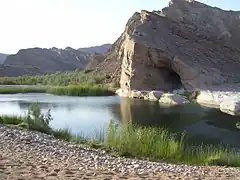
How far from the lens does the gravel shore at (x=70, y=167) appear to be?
23.5ft

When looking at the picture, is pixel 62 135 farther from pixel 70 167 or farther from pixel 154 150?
pixel 70 167

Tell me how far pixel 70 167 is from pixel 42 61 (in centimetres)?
11772

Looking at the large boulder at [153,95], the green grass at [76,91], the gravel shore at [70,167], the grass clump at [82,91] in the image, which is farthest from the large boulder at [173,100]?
the gravel shore at [70,167]

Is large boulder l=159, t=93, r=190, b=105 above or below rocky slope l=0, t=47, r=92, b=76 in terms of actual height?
below

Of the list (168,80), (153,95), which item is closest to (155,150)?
(153,95)

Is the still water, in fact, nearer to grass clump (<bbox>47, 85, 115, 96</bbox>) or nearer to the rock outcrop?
the rock outcrop

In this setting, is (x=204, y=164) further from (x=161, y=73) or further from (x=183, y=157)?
(x=161, y=73)

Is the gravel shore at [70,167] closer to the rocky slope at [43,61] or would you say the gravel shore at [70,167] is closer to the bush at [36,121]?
the bush at [36,121]

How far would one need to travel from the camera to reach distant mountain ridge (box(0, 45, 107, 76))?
105581 mm

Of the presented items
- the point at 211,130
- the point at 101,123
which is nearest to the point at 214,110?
the point at 211,130

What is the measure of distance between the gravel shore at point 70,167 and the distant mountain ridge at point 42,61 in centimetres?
9285

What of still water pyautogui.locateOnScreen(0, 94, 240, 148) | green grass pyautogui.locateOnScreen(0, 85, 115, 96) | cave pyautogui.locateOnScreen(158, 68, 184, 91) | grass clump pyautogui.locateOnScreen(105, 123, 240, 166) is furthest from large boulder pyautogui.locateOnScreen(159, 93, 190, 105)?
grass clump pyautogui.locateOnScreen(105, 123, 240, 166)

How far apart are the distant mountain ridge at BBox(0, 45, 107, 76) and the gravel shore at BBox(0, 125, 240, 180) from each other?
92.8 meters

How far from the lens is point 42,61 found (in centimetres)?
12262
